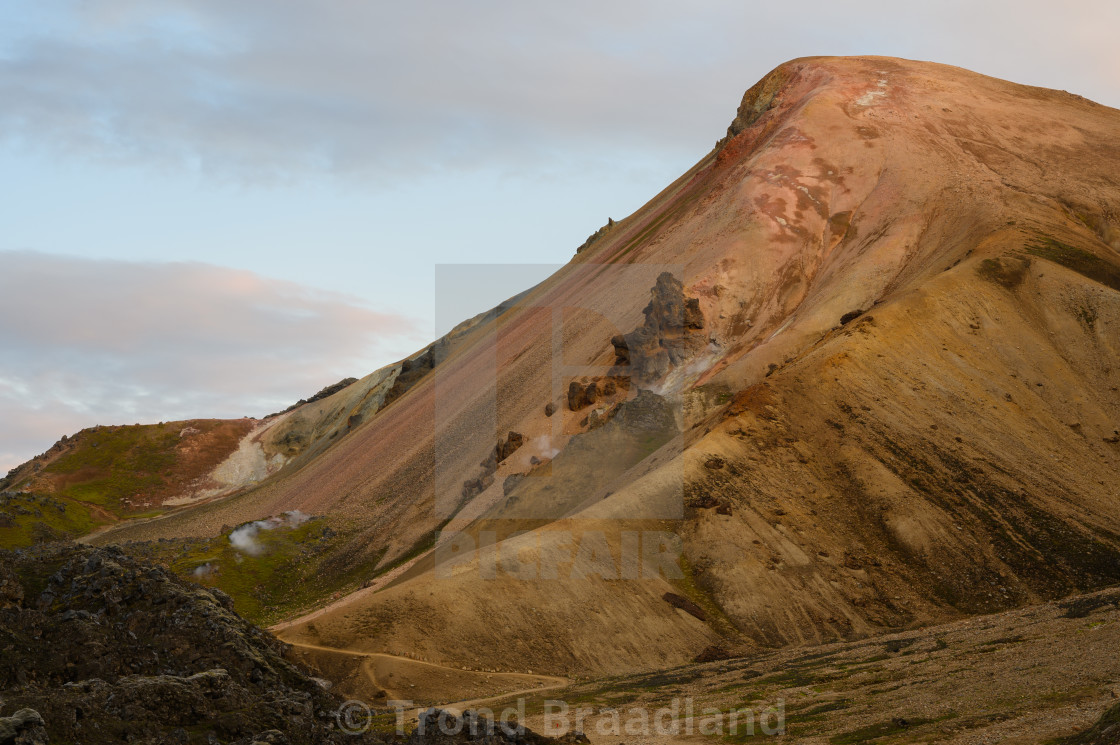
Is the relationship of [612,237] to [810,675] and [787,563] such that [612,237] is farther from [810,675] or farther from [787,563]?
[810,675]

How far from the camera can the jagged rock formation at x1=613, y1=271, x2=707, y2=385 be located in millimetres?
72562

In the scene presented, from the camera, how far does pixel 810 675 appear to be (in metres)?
36.1

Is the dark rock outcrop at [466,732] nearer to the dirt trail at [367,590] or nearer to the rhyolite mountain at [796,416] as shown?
the rhyolite mountain at [796,416]

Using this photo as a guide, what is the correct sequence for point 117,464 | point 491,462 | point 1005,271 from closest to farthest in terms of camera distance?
point 1005,271 < point 491,462 < point 117,464

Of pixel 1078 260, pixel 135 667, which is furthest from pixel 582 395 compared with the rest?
pixel 135 667

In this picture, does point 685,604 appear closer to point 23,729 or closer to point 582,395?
point 582,395

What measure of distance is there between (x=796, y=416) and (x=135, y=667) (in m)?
42.2

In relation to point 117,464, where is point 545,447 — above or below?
below

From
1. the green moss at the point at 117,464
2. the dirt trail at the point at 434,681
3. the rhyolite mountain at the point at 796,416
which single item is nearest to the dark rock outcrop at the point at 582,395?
the rhyolite mountain at the point at 796,416

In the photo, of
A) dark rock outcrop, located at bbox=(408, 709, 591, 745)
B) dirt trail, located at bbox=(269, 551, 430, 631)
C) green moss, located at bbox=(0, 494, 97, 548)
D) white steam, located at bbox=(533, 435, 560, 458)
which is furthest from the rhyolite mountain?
dark rock outcrop, located at bbox=(408, 709, 591, 745)

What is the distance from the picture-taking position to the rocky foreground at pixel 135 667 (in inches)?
793

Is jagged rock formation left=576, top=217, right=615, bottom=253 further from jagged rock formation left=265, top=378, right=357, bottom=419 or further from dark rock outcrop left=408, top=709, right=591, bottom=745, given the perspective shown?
dark rock outcrop left=408, top=709, right=591, bottom=745

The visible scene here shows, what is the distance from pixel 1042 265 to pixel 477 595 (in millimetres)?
46256

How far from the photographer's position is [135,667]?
81.5 feet
